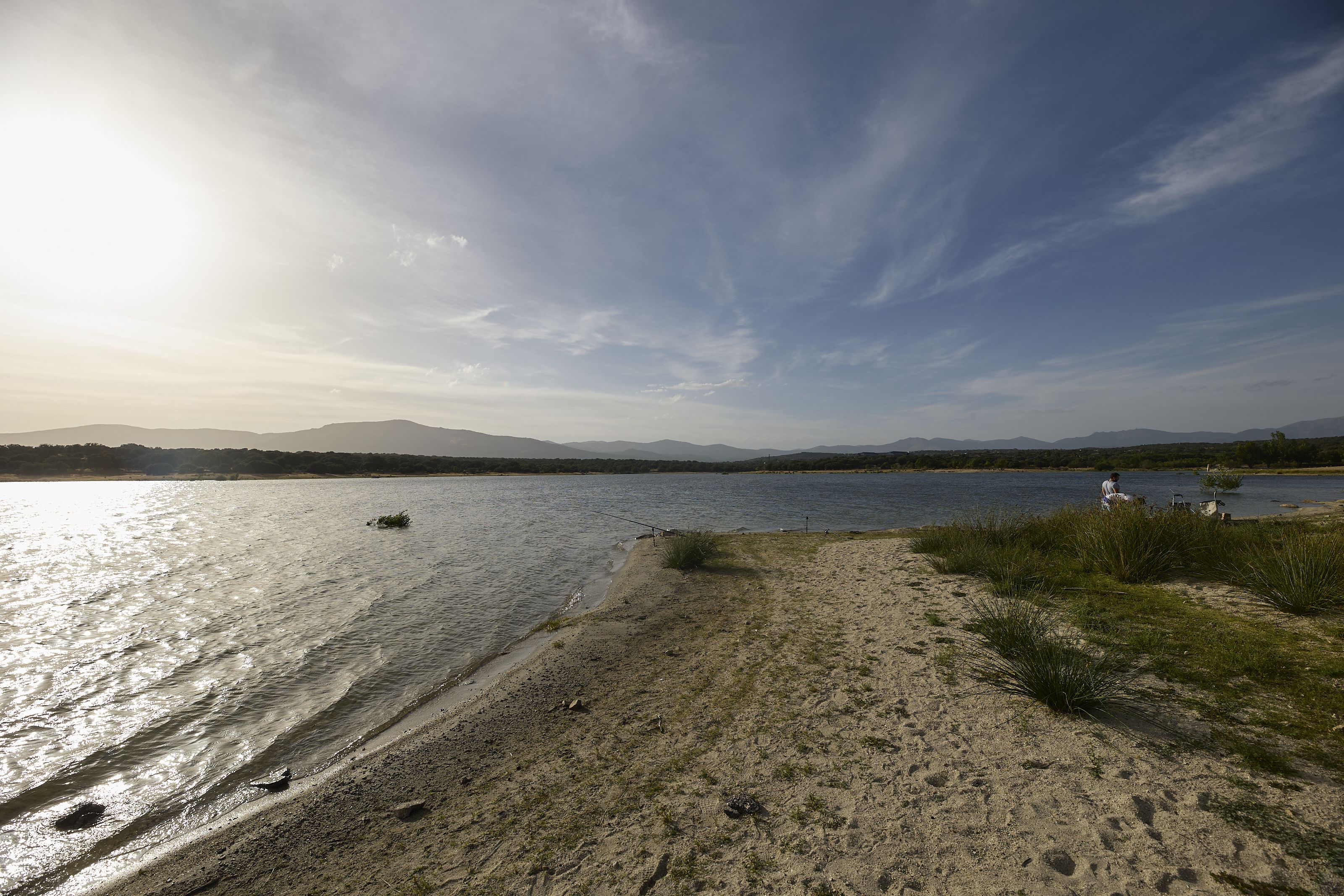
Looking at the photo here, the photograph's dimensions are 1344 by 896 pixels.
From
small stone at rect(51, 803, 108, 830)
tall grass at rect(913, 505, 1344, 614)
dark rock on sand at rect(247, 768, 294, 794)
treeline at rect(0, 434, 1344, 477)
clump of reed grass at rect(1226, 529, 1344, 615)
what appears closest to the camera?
small stone at rect(51, 803, 108, 830)

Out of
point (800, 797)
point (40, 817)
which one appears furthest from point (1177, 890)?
point (40, 817)

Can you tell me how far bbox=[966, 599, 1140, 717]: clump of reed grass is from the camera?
5.16 m

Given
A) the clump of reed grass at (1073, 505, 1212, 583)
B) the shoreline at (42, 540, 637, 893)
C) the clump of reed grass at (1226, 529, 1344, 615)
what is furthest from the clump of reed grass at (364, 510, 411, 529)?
the clump of reed grass at (1226, 529, 1344, 615)

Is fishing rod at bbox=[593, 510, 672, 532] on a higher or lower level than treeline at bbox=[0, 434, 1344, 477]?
lower

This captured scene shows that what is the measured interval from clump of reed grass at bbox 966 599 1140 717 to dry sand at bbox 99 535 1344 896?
0.25 meters

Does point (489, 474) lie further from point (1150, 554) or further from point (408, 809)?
point (1150, 554)

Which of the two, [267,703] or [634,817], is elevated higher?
[634,817]

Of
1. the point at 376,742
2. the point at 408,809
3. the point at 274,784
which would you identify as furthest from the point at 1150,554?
the point at 274,784

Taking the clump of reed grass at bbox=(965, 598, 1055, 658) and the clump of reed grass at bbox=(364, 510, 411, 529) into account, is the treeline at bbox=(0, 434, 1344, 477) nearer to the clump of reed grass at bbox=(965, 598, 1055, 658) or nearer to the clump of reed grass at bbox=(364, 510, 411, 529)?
the clump of reed grass at bbox=(364, 510, 411, 529)

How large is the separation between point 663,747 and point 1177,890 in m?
4.01

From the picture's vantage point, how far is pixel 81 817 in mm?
5039

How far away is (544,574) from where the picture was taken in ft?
53.3

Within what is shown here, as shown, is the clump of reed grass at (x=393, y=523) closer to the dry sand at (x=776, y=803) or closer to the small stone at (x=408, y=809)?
the dry sand at (x=776, y=803)

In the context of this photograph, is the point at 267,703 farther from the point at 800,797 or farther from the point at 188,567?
the point at 188,567
